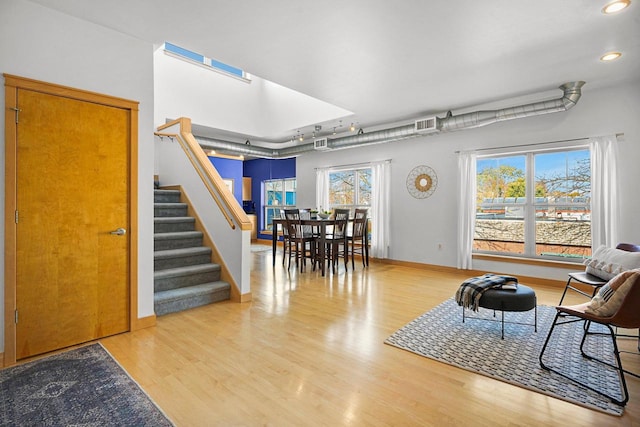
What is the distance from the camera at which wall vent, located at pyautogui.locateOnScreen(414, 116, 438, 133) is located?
5.61 meters

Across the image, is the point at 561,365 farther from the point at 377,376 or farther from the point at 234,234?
the point at 234,234

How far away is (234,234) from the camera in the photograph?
410 centimetres

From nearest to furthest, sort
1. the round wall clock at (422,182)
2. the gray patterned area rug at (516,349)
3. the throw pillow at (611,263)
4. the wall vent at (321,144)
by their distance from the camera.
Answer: the gray patterned area rug at (516,349) → the throw pillow at (611,263) → the round wall clock at (422,182) → the wall vent at (321,144)

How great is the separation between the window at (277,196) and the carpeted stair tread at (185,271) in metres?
5.78

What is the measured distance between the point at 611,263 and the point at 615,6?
2318 mm

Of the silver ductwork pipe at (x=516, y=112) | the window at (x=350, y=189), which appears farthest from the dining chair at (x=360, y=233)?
the silver ductwork pipe at (x=516, y=112)

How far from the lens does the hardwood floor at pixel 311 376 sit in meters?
1.89

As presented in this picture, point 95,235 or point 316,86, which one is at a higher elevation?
point 316,86

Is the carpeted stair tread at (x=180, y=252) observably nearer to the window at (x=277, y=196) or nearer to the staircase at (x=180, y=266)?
the staircase at (x=180, y=266)

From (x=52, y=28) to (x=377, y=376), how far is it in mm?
3748

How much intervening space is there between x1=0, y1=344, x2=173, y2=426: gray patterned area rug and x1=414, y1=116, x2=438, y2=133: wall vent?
538cm

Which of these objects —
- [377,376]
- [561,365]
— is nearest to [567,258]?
[561,365]

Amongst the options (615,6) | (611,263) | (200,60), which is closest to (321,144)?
(200,60)

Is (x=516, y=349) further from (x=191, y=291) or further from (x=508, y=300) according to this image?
(x=191, y=291)
